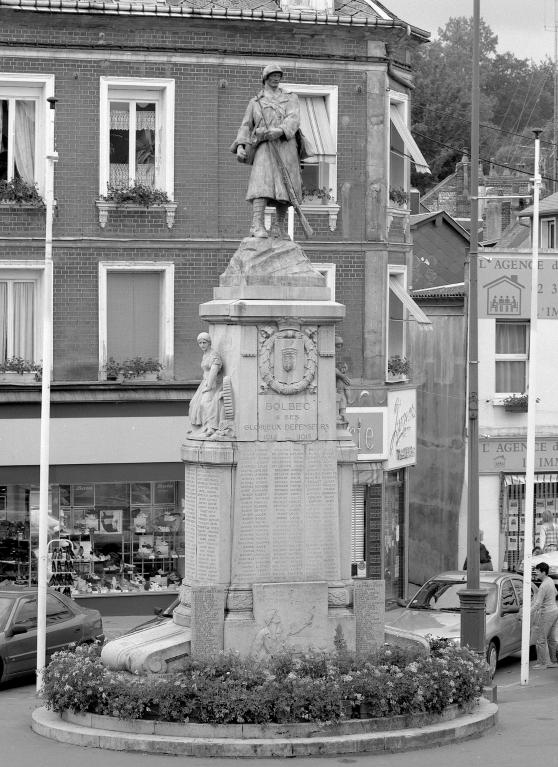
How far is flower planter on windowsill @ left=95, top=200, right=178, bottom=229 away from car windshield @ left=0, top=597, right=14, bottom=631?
924 cm

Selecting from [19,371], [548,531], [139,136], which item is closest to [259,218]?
[19,371]

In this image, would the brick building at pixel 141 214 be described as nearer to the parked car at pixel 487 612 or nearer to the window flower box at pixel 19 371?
the window flower box at pixel 19 371

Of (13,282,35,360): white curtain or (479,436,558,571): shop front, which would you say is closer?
(13,282,35,360): white curtain

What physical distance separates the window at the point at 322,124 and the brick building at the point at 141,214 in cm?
4

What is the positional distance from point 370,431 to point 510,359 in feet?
15.5

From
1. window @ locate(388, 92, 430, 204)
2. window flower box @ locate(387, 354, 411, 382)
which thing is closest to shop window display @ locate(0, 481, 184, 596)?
window flower box @ locate(387, 354, 411, 382)

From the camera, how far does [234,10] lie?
1211 inches

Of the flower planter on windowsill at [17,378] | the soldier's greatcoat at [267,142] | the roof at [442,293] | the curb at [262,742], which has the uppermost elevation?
the soldier's greatcoat at [267,142]

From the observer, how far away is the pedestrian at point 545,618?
81.8ft

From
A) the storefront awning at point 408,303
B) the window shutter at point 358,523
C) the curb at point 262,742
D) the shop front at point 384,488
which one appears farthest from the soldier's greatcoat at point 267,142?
the window shutter at point 358,523

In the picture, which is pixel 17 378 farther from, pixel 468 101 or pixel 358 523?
pixel 468 101

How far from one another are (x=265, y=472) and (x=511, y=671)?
28.0 ft

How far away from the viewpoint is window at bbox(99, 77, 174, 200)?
30688mm

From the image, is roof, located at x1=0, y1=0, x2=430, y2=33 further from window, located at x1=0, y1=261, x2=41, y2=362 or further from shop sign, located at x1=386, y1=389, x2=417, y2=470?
shop sign, located at x1=386, y1=389, x2=417, y2=470
